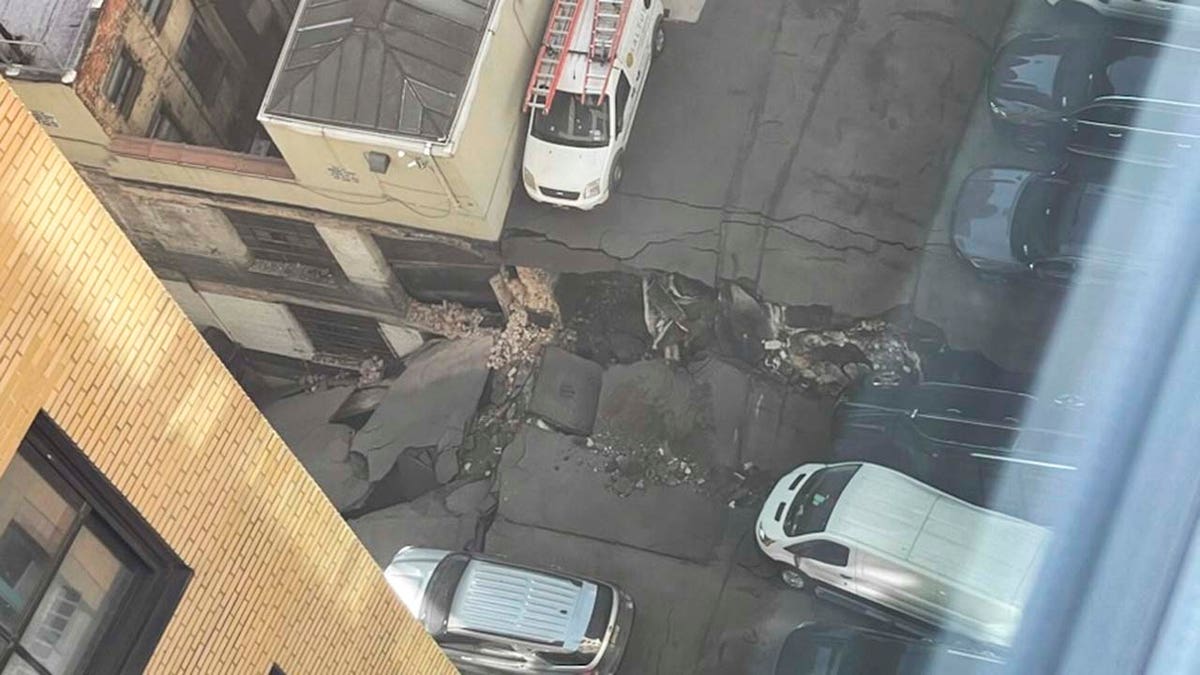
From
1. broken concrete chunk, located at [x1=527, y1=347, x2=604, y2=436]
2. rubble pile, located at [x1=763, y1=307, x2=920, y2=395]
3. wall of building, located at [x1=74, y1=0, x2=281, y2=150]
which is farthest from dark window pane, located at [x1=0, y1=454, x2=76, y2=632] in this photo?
broken concrete chunk, located at [x1=527, y1=347, x2=604, y2=436]

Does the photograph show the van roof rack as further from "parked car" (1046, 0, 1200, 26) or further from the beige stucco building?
"parked car" (1046, 0, 1200, 26)

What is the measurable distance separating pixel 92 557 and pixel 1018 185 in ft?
27.9

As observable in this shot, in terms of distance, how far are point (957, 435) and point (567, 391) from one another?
3833mm

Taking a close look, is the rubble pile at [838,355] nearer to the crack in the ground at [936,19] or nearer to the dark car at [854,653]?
the dark car at [854,653]

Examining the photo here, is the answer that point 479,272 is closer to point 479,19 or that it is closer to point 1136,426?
point 479,19

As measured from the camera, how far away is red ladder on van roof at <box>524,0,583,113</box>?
10.2m

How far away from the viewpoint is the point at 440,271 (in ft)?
37.4

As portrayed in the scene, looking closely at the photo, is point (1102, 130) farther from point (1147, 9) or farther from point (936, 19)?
point (936, 19)

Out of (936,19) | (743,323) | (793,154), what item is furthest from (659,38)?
(743,323)

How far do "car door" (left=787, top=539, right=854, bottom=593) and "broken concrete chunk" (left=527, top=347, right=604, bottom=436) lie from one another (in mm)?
2598

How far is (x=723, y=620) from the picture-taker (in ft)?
32.7

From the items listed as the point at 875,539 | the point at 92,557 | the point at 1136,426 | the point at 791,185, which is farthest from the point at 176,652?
the point at 791,185

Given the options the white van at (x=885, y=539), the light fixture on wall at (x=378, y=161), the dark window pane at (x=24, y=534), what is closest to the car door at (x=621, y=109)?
the light fixture on wall at (x=378, y=161)

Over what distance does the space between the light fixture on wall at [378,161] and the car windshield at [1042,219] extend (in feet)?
18.2
